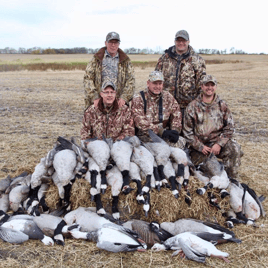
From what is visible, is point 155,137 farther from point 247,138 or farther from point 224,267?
point 247,138

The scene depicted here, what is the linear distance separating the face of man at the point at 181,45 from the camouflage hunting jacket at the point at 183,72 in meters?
0.07

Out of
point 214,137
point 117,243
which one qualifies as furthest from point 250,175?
point 117,243

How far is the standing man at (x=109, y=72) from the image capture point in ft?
19.3

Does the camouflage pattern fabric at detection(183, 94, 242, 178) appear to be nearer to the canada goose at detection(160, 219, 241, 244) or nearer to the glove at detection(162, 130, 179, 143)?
the glove at detection(162, 130, 179, 143)

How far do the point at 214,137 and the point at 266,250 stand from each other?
88.0 inches

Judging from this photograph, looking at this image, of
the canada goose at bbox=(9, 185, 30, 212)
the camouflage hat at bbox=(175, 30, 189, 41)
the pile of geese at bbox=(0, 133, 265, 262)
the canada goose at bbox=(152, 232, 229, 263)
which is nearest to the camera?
the canada goose at bbox=(152, 232, 229, 263)

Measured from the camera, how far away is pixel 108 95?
488 cm


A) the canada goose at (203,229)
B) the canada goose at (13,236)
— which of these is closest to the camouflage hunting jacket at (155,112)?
the canada goose at (203,229)

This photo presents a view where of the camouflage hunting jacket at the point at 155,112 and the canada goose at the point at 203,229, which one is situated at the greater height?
the camouflage hunting jacket at the point at 155,112

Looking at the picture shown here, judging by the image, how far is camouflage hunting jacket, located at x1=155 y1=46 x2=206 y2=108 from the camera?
5945 mm

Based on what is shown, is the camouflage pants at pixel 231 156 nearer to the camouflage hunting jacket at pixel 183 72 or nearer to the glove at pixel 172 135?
the glove at pixel 172 135

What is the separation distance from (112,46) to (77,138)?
325 cm

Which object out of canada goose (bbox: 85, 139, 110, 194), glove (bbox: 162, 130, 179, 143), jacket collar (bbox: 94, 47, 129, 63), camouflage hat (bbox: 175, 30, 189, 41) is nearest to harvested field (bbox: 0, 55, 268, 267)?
canada goose (bbox: 85, 139, 110, 194)

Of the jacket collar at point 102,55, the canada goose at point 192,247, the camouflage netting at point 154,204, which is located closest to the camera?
the canada goose at point 192,247
